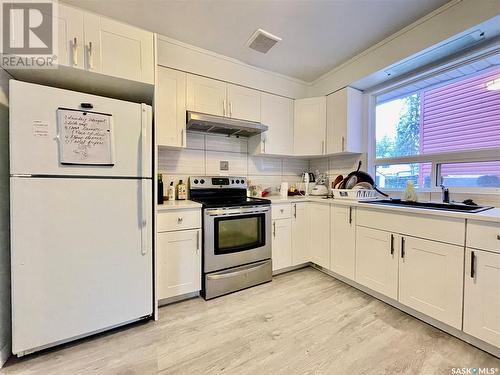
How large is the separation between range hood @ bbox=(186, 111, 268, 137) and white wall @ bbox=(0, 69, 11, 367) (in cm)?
121

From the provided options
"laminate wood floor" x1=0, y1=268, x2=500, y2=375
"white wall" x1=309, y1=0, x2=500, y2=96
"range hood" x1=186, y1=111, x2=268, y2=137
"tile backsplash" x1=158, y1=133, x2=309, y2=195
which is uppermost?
"white wall" x1=309, y1=0, x2=500, y2=96

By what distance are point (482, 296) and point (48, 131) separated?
2811mm

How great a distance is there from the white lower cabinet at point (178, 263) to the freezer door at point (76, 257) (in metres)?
0.21

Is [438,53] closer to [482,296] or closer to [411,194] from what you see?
[411,194]

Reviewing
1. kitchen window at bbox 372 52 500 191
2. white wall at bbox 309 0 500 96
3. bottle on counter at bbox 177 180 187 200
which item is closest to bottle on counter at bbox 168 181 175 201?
bottle on counter at bbox 177 180 187 200

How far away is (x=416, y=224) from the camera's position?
1.63 m

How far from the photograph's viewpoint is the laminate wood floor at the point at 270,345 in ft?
4.09

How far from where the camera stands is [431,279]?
155 cm

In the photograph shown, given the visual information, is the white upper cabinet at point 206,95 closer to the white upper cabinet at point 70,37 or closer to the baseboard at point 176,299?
the white upper cabinet at point 70,37

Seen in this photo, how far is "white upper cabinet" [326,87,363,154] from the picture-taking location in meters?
2.50

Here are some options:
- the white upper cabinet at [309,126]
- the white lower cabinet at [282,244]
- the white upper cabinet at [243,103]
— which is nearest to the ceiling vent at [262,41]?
the white upper cabinet at [243,103]

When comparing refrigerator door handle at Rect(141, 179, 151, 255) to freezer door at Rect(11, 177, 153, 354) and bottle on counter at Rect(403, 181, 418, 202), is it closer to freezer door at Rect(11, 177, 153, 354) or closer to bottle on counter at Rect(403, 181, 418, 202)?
freezer door at Rect(11, 177, 153, 354)

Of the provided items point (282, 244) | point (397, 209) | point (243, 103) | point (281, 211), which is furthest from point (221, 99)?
point (397, 209)

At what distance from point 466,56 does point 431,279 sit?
6.11 feet
